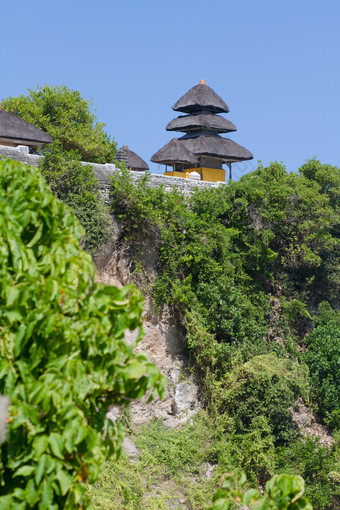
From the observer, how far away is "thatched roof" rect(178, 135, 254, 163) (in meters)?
24.5

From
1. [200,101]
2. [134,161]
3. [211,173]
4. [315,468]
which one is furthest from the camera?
[134,161]

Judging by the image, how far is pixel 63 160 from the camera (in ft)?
54.2

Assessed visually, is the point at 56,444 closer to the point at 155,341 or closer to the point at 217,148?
the point at 155,341

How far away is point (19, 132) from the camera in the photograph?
20.5 m

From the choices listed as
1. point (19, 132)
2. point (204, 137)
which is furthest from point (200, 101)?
point (19, 132)

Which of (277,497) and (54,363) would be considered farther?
(277,497)

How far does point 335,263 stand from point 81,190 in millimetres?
9001

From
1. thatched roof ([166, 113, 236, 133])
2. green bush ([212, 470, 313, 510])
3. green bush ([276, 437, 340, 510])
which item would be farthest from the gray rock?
green bush ([212, 470, 313, 510])

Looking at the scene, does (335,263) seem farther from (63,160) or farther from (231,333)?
(63,160)

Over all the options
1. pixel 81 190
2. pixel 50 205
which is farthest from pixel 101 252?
pixel 50 205

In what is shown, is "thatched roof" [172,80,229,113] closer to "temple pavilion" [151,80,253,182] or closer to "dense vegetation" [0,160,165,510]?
"temple pavilion" [151,80,253,182]

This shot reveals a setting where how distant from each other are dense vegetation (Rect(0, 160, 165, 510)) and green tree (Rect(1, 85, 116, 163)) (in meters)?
20.8

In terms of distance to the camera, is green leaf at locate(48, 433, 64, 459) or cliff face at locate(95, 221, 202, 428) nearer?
green leaf at locate(48, 433, 64, 459)

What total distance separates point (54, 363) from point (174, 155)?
1924 cm
